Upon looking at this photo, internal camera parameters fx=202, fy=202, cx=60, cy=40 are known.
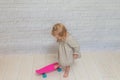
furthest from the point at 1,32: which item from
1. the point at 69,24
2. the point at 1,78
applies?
the point at 69,24

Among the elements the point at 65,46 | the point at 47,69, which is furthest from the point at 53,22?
the point at 47,69

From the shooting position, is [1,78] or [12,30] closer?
[1,78]

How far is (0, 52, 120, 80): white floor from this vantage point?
1.72m

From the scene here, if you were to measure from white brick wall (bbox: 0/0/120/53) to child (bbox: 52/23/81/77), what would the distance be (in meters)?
0.26

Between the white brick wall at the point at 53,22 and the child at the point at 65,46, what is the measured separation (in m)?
0.26

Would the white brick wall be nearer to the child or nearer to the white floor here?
the white floor

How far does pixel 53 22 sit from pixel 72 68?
0.45 metres

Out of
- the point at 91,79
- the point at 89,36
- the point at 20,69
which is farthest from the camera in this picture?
the point at 89,36

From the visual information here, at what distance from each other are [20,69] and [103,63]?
2.51 ft

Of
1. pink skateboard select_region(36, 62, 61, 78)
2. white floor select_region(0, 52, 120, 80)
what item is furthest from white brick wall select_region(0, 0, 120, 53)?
pink skateboard select_region(36, 62, 61, 78)

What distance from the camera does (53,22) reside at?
6.08 feet

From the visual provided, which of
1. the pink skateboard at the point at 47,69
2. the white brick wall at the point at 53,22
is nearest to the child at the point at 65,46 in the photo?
the pink skateboard at the point at 47,69

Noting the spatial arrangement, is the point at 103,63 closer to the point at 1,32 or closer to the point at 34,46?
the point at 34,46

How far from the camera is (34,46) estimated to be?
198cm
